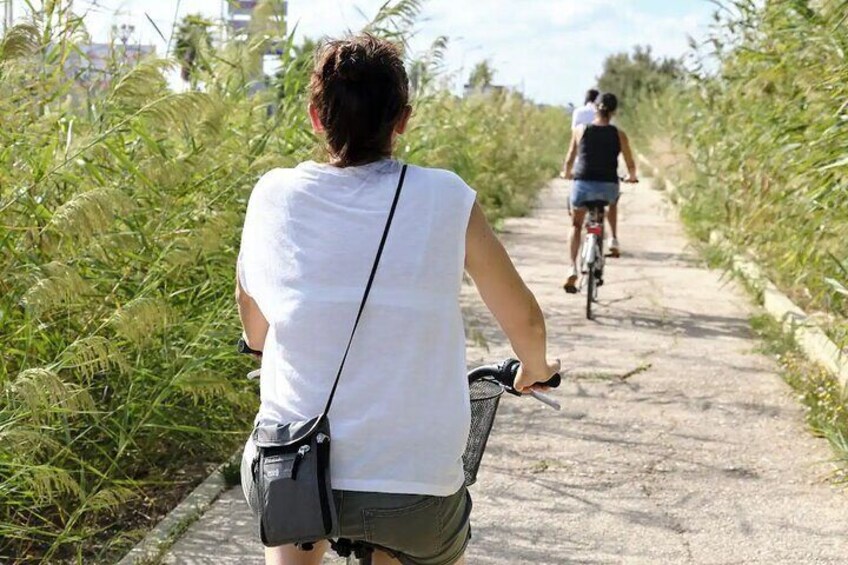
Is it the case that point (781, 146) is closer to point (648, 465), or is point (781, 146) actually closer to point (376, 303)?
point (648, 465)

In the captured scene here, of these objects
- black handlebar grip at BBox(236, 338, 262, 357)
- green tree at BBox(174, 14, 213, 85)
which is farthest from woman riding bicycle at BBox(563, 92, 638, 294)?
black handlebar grip at BBox(236, 338, 262, 357)

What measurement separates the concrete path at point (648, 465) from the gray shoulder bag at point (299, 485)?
259 cm

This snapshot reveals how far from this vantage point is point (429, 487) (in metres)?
2.43

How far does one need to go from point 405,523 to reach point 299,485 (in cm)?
23

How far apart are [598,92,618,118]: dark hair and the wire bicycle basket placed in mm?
9054

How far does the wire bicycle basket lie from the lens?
285cm

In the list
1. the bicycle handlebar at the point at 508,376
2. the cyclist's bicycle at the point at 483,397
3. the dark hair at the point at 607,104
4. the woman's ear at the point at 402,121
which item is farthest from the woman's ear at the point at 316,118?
the dark hair at the point at 607,104

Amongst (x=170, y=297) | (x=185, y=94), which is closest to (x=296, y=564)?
(x=185, y=94)

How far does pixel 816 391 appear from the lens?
7.77 metres

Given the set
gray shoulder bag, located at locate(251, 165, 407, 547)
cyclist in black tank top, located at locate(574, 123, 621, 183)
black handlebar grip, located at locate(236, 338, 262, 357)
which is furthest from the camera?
cyclist in black tank top, located at locate(574, 123, 621, 183)

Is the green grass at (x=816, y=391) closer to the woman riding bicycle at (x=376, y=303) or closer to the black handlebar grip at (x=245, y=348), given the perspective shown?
the black handlebar grip at (x=245, y=348)

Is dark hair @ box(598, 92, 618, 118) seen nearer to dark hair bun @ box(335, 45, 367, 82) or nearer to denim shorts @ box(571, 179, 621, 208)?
denim shorts @ box(571, 179, 621, 208)

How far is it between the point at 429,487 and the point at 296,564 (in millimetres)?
307

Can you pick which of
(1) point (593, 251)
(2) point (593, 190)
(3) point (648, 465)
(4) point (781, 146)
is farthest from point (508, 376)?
(2) point (593, 190)
